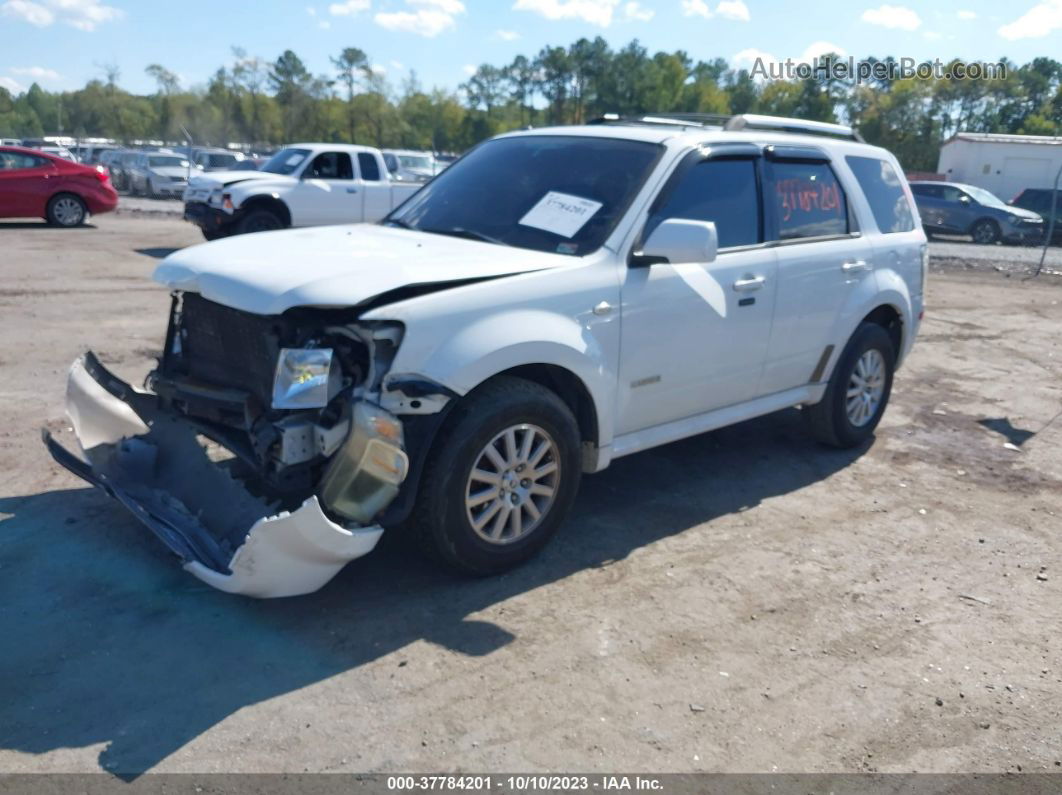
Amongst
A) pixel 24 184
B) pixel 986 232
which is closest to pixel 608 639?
pixel 24 184

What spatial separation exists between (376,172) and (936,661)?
14.3m

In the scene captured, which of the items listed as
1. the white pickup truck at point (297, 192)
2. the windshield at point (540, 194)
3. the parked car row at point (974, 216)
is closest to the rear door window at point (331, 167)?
the white pickup truck at point (297, 192)

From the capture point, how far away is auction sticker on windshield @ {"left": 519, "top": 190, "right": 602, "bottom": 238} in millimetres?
4645

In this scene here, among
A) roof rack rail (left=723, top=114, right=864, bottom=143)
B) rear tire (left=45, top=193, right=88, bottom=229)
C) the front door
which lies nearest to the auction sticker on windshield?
the front door

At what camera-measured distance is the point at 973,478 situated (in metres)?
6.04

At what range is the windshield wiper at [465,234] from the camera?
4.77 m

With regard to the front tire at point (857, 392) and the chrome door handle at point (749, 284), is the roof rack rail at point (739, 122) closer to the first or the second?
the chrome door handle at point (749, 284)

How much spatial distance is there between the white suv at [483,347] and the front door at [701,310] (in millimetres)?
15

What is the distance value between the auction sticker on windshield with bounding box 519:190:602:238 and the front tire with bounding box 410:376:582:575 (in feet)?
2.98

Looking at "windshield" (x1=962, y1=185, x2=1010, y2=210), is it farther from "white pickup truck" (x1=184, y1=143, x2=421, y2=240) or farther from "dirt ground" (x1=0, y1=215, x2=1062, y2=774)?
"dirt ground" (x1=0, y1=215, x2=1062, y2=774)

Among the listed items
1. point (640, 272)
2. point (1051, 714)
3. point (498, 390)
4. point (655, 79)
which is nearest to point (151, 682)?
point (498, 390)

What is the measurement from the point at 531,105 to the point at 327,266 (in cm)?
8543

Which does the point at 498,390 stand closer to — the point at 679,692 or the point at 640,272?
the point at 640,272

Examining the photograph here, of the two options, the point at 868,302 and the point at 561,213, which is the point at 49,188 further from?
the point at 868,302
